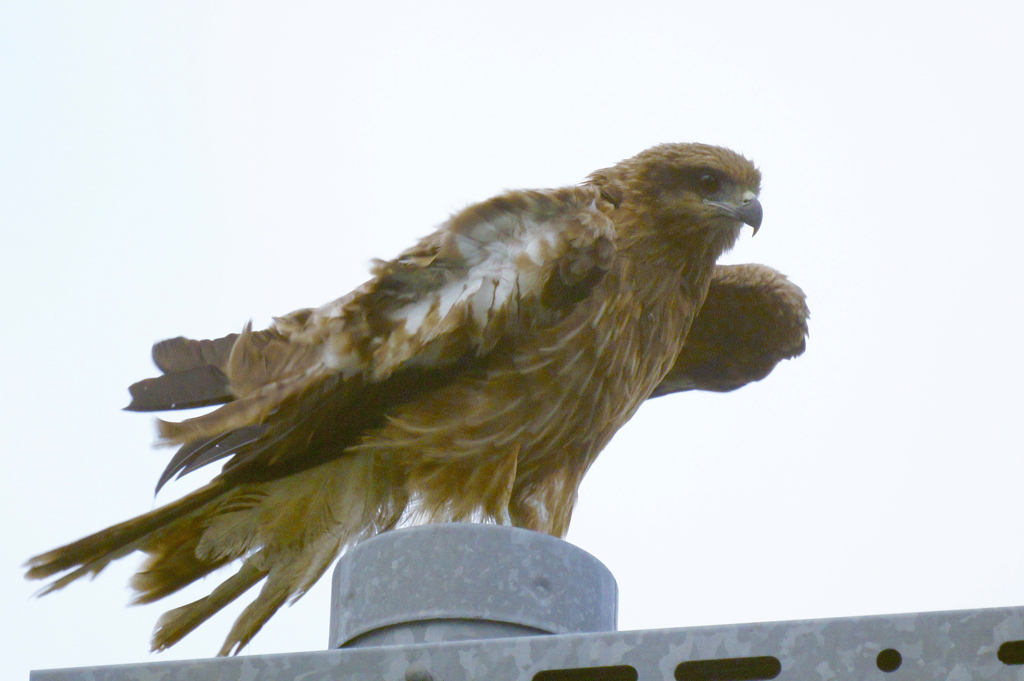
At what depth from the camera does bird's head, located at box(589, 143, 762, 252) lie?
4.91m

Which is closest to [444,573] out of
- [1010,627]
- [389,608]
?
[389,608]

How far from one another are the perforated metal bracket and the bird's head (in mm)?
3364

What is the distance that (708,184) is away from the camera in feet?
16.6

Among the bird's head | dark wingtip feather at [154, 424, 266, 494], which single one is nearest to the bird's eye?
the bird's head

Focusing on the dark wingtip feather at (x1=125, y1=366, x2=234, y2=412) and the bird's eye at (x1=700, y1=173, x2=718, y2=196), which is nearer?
the dark wingtip feather at (x1=125, y1=366, x2=234, y2=412)

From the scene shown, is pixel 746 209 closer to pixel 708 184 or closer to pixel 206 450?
pixel 708 184

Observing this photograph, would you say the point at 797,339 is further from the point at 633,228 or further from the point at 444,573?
the point at 444,573

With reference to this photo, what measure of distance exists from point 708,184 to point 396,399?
1.73m

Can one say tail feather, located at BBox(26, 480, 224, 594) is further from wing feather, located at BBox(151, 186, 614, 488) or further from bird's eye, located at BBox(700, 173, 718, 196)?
bird's eye, located at BBox(700, 173, 718, 196)

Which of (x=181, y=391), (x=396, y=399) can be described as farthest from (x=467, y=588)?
(x=181, y=391)

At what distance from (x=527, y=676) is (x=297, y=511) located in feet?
9.09

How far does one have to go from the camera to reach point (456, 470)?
13.8ft

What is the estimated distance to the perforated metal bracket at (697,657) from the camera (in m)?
1.51

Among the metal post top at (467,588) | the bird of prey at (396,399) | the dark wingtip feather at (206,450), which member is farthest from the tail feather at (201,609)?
the metal post top at (467,588)
